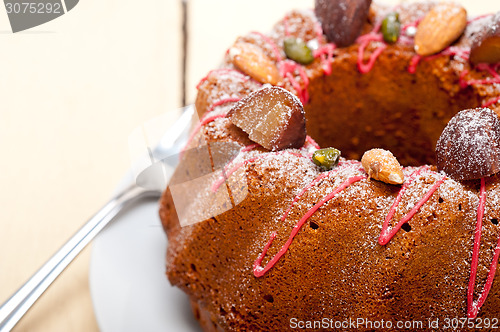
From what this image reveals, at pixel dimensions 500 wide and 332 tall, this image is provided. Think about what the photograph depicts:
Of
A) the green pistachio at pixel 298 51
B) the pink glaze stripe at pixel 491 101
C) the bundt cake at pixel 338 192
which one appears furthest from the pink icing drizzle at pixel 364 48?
the pink glaze stripe at pixel 491 101

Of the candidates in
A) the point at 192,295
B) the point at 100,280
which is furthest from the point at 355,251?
the point at 100,280

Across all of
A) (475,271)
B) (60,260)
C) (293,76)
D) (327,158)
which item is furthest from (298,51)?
(60,260)

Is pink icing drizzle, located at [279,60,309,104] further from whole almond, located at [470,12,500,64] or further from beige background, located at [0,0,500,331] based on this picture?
beige background, located at [0,0,500,331]

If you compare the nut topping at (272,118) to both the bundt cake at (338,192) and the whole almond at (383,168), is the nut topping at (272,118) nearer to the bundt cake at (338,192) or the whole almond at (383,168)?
the bundt cake at (338,192)

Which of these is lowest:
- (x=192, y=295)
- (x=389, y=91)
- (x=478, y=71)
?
(x=192, y=295)

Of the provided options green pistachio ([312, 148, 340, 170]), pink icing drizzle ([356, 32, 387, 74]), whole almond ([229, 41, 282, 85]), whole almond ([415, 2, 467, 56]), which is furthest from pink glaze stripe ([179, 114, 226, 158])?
whole almond ([415, 2, 467, 56])

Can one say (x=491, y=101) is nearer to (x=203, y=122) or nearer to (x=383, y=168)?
(x=383, y=168)

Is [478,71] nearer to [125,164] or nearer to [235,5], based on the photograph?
[125,164]
